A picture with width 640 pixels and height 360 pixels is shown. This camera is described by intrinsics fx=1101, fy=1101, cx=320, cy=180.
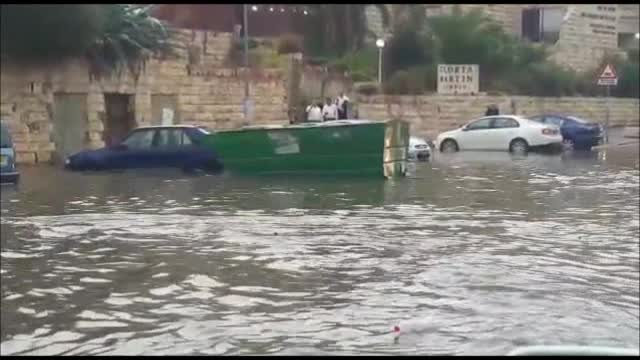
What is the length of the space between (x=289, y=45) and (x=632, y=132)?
1394 centimetres

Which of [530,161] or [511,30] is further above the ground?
[511,30]

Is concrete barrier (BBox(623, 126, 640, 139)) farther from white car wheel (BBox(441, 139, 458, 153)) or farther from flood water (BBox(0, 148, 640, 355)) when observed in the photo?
flood water (BBox(0, 148, 640, 355))

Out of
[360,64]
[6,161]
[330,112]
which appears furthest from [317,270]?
[360,64]

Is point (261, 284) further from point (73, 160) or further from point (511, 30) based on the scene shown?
point (511, 30)

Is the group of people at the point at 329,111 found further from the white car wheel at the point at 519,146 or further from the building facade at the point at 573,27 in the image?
the building facade at the point at 573,27

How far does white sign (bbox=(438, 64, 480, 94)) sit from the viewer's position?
41.1 meters

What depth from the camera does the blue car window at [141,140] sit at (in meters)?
23.2

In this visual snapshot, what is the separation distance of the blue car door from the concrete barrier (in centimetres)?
2384

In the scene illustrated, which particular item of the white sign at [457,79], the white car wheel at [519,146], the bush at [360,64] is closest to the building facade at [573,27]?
the bush at [360,64]

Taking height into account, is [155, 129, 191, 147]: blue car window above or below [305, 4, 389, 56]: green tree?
below

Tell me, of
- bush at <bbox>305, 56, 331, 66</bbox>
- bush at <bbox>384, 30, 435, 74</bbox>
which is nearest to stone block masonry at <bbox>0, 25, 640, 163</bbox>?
bush at <bbox>305, 56, 331, 66</bbox>

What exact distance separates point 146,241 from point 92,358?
17.5ft

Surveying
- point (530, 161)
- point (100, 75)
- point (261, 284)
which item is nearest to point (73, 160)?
point (100, 75)

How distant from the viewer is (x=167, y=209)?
51.1 ft
